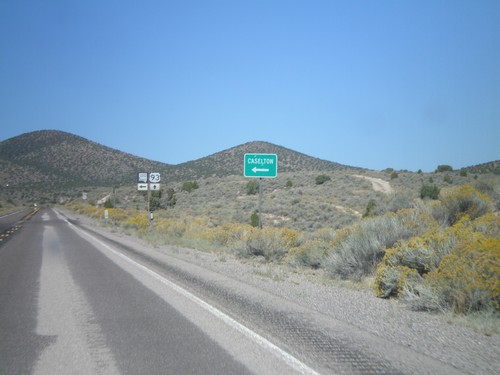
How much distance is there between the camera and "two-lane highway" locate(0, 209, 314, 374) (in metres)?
5.30

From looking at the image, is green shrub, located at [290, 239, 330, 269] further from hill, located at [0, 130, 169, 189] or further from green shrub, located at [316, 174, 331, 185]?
hill, located at [0, 130, 169, 189]

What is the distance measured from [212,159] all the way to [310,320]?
→ 376ft

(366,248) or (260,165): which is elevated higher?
(260,165)

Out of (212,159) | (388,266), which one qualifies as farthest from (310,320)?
(212,159)

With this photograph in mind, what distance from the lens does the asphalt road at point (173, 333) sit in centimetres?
528

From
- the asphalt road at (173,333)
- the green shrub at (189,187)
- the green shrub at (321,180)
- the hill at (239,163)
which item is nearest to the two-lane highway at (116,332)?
the asphalt road at (173,333)

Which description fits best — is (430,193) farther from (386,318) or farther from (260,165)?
(386,318)

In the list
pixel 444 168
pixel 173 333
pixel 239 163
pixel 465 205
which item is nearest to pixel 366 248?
pixel 465 205

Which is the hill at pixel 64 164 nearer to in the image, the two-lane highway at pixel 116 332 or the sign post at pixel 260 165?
the sign post at pixel 260 165

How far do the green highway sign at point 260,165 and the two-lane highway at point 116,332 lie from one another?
951 cm

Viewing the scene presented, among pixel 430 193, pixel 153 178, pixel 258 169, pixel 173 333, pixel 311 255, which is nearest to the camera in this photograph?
pixel 173 333

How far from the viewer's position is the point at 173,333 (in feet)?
21.7

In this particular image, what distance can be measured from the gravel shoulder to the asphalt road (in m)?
0.30

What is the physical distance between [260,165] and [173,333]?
14.7m
